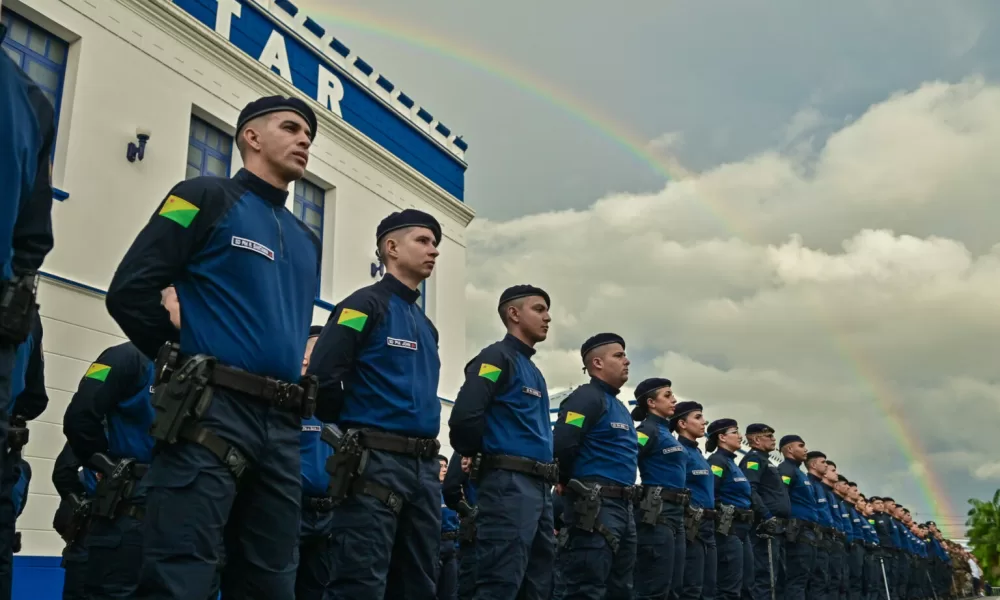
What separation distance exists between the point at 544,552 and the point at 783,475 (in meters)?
8.43

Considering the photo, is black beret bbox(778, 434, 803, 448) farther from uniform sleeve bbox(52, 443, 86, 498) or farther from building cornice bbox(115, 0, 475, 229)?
uniform sleeve bbox(52, 443, 86, 498)

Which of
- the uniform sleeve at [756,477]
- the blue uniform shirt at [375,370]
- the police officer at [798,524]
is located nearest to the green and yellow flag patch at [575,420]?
the blue uniform shirt at [375,370]

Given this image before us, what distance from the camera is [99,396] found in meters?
5.59

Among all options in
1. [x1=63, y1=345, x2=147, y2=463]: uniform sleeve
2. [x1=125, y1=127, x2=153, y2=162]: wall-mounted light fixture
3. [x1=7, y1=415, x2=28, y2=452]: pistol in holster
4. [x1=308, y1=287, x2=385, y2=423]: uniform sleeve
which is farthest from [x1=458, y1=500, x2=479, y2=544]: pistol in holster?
[x1=125, y1=127, x2=153, y2=162]: wall-mounted light fixture

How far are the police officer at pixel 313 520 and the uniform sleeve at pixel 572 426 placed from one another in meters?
1.95

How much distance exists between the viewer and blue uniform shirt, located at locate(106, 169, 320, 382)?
3.38m

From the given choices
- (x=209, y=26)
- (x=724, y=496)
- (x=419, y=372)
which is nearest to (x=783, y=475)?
(x=724, y=496)

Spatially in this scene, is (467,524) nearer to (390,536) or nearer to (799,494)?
(390,536)

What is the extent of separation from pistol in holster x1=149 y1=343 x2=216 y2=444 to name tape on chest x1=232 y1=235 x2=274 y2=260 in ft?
1.70

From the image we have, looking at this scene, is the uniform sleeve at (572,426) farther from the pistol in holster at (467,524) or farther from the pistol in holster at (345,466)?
the pistol in holster at (345,466)

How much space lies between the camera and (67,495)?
599 cm

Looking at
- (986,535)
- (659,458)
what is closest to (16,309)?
(659,458)

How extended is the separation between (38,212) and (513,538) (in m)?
3.61

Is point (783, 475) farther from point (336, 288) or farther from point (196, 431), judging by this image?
point (196, 431)
